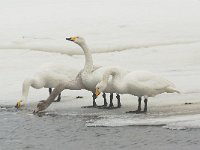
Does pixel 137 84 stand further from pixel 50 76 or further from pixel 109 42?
pixel 109 42

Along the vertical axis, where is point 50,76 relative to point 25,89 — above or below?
above

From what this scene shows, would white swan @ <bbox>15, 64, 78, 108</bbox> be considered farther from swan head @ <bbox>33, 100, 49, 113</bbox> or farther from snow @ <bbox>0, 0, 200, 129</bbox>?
swan head @ <bbox>33, 100, 49, 113</bbox>

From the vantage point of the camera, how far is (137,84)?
12.8 metres

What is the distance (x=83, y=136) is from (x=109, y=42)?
12.1 metres

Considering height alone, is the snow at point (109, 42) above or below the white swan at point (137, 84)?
above

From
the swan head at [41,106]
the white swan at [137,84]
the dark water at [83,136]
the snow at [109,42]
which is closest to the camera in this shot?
the dark water at [83,136]

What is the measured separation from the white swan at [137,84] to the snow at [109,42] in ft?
1.29

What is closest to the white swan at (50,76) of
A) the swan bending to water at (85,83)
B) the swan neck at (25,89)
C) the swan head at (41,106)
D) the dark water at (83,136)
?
the swan neck at (25,89)

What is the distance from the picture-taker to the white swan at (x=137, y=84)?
12.9 meters

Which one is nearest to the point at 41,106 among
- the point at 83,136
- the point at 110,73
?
the point at 110,73

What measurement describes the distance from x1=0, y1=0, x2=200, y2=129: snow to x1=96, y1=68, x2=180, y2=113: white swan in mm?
392

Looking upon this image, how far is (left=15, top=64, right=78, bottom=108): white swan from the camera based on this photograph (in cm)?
1477

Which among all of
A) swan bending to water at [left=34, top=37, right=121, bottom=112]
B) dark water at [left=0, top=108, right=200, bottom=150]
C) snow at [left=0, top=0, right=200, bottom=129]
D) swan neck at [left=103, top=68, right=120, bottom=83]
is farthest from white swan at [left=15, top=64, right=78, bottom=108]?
dark water at [left=0, top=108, right=200, bottom=150]

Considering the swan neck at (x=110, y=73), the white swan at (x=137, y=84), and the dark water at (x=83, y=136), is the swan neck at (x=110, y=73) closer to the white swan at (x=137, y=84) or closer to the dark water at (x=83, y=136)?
the white swan at (x=137, y=84)
